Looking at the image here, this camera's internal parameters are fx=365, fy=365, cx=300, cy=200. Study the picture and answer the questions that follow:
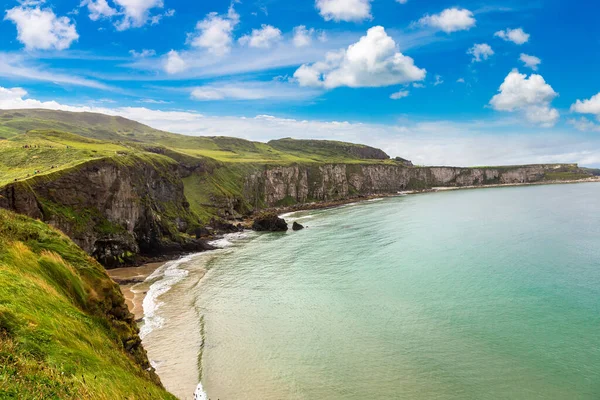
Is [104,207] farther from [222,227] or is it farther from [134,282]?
[222,227]

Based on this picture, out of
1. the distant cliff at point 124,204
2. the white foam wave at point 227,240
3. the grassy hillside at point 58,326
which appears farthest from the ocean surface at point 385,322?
the white foam wave at point 227,240

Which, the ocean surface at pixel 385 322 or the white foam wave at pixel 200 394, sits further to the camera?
the ocean surface at pixel 385 322

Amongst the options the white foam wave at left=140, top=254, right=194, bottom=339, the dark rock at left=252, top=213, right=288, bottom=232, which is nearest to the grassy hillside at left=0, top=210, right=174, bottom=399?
the white foam wave at left=140, top=254, right=194, bottom=339

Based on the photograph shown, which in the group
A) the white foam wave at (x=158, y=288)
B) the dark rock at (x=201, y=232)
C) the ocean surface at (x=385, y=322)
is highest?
the dark rock at (x=201, y=232)

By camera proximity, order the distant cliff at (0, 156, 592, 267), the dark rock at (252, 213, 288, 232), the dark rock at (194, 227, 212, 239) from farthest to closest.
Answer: the dark rock at (252, 213, 288, 232) < the dark rock at (194, 227, 212, 239) < the distant cliff at (0, 156, 592, 267)

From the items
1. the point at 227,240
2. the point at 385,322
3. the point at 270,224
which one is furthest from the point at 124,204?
the point at 385,322

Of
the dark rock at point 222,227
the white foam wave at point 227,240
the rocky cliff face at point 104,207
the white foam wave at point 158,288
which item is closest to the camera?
the white foam wave at point 158,288

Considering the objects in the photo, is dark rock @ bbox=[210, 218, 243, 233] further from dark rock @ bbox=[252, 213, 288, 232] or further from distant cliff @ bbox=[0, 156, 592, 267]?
dark rock @ bbox=[252, 213, 288, 232]

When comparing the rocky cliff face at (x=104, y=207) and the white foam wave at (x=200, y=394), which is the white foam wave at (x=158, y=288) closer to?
the rocky cliff face at (x=104, y=207)
